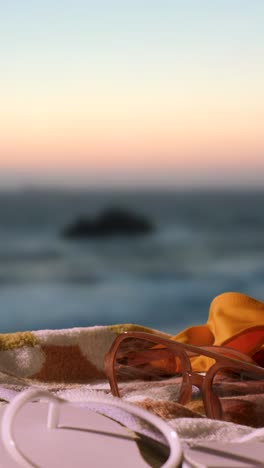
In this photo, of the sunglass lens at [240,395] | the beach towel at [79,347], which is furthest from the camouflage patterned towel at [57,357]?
the sunglass lens at [240,395]

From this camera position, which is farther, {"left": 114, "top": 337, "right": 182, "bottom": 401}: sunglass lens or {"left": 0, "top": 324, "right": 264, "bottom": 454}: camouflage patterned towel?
{"left": 0, "top": 324, "right": 264, "bottom": 454}: camouflage patterned towel

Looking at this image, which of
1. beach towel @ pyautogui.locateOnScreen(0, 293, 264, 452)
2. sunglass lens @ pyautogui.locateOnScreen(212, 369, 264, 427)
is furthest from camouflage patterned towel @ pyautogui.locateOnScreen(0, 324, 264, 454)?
sunglass lens @ pyautogui.locateOnScreen(212, 369, 264, 427)

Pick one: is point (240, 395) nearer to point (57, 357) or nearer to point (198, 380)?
point (198, 380)

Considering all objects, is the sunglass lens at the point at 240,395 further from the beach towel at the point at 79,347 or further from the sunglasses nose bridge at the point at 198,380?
the beach towel at the point at 79,347

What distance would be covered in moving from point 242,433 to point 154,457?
0.11m

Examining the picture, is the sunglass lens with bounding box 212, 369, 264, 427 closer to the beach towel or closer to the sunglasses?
the sunglasses

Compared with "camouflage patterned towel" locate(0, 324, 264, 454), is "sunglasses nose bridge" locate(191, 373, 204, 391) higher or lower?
higher

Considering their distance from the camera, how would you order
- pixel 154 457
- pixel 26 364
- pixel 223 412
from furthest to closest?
pixel 26 364, pixel 223 412, pixel 154 457

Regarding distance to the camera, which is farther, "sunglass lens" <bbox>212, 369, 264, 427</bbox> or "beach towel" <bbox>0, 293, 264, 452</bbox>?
"beach towel" <bbox>0, 293, 264, 452</bbox>

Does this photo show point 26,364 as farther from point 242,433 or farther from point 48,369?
point 242,433

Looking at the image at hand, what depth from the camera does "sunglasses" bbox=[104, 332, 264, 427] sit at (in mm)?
483

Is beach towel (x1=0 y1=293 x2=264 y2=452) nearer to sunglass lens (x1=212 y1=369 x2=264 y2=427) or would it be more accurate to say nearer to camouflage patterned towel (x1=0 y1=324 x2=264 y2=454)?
camouflage patterned towel (x1=0 y1=324 x2=264 y2=454)

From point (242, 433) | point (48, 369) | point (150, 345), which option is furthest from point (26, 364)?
point (242, 433)

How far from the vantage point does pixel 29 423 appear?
0.34 metres
